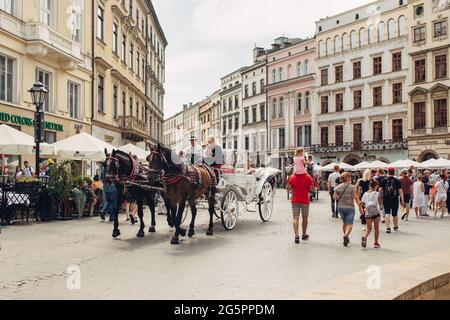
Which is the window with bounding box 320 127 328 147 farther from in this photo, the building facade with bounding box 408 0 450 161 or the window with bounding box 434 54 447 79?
the window with bounding box 434 54 447 79

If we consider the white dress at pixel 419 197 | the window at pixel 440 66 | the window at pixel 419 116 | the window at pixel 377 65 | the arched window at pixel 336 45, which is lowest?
the white dress at pixel 419 197

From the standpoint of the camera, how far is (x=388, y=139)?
147 ft

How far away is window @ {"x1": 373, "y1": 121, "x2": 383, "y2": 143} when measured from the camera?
151 feet

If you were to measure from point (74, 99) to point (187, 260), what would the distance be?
20.2 meters

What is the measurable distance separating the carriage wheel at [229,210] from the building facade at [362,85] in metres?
33.5

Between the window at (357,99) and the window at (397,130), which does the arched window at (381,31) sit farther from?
the window at (397,130)

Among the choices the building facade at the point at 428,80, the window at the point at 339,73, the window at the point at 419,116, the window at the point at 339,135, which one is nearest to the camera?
the building facade at the point at 428,80

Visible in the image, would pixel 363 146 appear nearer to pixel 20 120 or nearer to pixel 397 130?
pixel 397 130

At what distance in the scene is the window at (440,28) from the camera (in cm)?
3947

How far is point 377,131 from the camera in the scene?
46.2 meters

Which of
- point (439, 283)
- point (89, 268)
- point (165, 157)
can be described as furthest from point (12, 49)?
point (439, 283)

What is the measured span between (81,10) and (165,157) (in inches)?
737

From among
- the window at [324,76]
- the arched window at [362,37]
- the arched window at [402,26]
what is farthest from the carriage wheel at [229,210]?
the window at [324,76]

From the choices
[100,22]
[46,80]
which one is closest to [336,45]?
[100,22]
